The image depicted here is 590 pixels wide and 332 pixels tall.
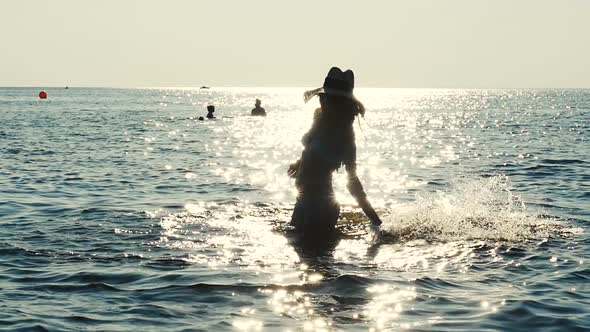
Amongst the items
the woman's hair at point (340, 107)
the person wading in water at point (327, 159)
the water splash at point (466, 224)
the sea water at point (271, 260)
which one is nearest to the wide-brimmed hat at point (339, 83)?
the person wading in water at point (327, 159)

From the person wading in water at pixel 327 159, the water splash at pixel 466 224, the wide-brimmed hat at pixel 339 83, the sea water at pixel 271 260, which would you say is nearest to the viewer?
the sea water at pixel 271 260

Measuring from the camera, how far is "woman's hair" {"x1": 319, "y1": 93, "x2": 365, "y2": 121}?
1099 cm

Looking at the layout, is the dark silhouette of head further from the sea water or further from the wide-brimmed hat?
the sea water

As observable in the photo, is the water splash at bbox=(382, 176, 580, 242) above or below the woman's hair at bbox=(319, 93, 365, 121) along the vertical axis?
below

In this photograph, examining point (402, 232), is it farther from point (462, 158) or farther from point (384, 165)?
point (462, 158)

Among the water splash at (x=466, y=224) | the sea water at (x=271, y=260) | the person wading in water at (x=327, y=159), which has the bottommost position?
the sea water at (x=271, y=260)

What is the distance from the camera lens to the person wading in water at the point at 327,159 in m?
10.9

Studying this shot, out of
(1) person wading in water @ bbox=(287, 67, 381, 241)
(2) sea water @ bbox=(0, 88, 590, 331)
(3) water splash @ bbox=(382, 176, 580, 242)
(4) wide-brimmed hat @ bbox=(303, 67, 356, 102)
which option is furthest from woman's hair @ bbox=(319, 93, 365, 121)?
(3) water splash @ bbox=(382, 176, 580, 242)

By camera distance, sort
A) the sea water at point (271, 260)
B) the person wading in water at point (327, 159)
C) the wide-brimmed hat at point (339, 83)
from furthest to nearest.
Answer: the person wading in water at point (327, 159), the wide-brimmed hat at point (339, 83), the sea water at point (271, 260)

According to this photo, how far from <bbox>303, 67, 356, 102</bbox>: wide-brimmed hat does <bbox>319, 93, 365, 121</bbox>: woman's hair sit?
13cm

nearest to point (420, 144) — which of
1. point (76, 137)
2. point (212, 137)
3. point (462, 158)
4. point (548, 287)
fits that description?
point (462, 158)

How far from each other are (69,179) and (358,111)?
13.2 metres

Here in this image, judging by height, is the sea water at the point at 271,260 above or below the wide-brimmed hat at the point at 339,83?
below

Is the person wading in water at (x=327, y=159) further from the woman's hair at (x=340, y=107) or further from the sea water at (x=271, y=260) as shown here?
the sea water at (x=271, y=260)
